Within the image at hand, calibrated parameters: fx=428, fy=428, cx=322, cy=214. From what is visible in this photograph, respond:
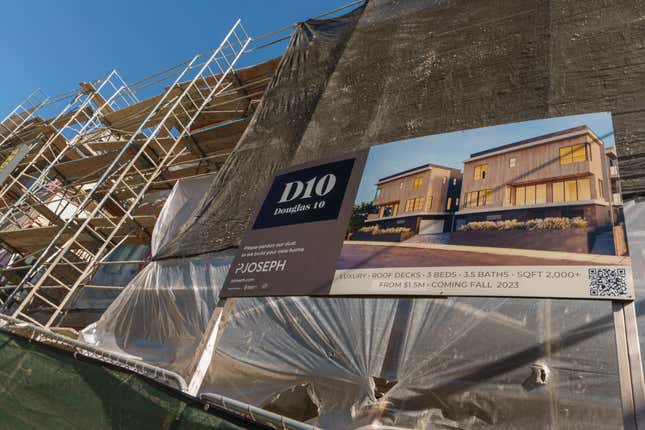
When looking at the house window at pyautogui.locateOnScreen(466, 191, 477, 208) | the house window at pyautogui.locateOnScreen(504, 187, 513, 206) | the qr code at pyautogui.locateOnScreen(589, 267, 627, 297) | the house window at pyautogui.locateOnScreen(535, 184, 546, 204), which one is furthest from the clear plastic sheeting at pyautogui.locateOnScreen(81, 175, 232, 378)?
the qr code at pyautogui.locateOnScreen(589, 267, 627, 297)

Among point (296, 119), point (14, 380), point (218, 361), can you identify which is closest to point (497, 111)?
point (296, 119)

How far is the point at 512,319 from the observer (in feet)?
10.1

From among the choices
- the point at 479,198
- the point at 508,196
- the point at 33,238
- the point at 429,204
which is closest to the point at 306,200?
the point at 429,204

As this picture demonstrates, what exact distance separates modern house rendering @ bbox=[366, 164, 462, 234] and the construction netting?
674 mm

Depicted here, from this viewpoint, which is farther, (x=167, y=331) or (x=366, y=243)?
(x=167, y=331)

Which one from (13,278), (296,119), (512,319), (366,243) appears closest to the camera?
(512,319)

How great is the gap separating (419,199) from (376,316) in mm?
1017

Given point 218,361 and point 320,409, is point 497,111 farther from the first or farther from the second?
point 218,361

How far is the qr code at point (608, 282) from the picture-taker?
7.22 ft

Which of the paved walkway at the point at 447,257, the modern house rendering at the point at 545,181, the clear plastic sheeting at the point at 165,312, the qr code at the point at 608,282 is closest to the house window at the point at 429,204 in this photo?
the modern house rendering at the point at 545,181

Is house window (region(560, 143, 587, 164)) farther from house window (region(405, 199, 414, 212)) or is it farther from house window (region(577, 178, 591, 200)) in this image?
house window (region(405, 199, 414, 212))

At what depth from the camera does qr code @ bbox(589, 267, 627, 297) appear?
220cm

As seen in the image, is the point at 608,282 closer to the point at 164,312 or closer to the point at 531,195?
the point at 531,195

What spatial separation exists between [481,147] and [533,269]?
1.27 meters
